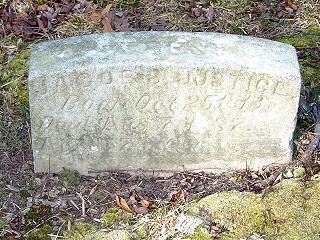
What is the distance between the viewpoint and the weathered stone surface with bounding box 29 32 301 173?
13.7 ft

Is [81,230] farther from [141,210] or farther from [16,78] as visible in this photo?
[16,78]

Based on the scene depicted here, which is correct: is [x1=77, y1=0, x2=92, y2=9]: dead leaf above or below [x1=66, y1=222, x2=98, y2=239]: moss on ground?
above

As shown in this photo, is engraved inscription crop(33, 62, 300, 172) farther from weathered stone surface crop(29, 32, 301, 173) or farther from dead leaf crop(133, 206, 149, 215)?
dead leaf crop(133, 206, 149, 215)

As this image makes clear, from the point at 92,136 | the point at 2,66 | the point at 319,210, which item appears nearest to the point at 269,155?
the point at 319,210

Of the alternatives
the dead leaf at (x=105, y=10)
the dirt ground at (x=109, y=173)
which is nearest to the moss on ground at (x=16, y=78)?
the dirt ground at (x=109, y=173)

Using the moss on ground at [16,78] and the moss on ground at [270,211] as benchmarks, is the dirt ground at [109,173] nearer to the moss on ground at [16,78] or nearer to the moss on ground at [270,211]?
the moss on ground at [16,78]

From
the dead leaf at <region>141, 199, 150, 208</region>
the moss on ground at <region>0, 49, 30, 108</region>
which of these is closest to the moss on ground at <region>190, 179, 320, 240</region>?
the dead leaf at <region>141, 199, 150, 208</region>

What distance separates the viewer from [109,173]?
15.4 feet

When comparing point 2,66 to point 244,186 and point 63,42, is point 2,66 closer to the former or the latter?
point 63,42

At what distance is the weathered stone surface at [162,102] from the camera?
418cm

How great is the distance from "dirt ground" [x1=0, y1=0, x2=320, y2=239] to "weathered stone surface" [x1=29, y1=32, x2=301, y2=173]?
14 centimetres

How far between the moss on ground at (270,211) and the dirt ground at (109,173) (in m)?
→ 0.15

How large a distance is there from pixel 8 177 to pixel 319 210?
2411 mm

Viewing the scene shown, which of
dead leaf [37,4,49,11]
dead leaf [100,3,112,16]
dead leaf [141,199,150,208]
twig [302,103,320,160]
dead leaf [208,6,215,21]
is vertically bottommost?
dead leaf [141,199,150,208]
